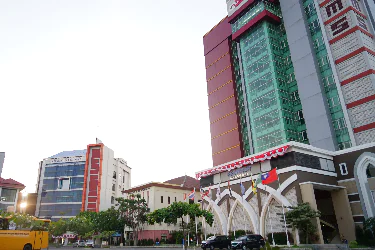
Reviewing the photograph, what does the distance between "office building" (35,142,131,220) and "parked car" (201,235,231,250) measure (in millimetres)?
61089

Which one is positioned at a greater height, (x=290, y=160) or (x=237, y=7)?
(x=237, y=7)

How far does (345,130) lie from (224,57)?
148 feet

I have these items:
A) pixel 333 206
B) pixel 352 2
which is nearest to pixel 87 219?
pixel 333 206

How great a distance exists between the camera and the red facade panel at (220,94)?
8969 centimetres

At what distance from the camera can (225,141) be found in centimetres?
8612

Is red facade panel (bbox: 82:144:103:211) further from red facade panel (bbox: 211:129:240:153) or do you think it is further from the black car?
the black car

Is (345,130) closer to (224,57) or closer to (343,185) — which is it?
(343,185)

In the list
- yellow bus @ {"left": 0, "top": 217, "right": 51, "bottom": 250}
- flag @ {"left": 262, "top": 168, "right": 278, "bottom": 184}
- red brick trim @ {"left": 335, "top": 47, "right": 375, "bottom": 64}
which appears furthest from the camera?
red brick trim @ {"left": 335, "top": 47, "right": 375, "bottom": 64}

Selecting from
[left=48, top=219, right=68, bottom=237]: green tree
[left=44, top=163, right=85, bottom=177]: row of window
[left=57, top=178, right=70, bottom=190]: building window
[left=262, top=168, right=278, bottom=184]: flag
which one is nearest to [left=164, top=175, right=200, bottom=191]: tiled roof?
[left=48, top=219, right=68, bottom=237]: green tree

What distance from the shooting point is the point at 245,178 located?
47000 mm

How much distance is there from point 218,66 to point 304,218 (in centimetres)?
6782

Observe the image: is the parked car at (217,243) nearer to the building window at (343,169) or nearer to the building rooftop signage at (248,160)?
the building rooftop signage at (248,160)

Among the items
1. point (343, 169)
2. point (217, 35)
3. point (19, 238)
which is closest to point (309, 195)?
point (343, 169)

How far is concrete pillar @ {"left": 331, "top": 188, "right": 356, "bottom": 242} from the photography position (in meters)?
40.6
